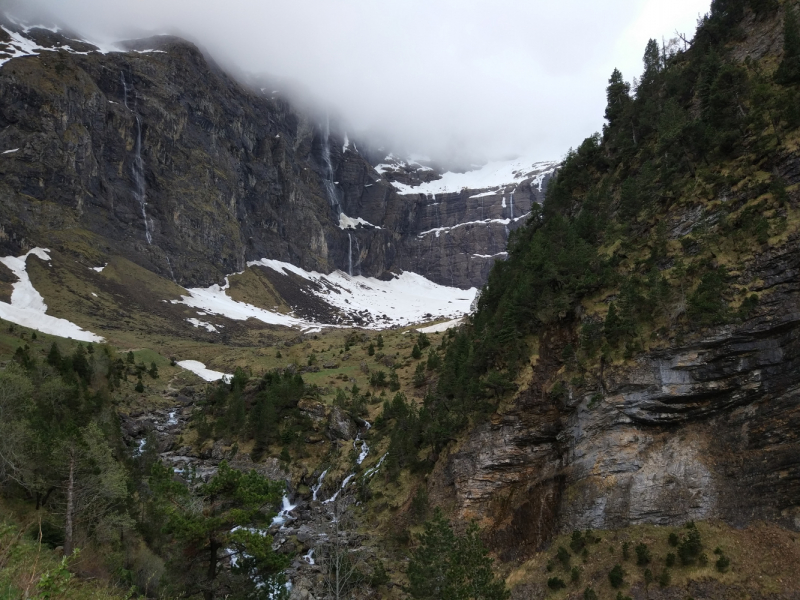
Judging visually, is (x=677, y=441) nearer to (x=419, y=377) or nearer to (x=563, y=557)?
(x=563, y=557)

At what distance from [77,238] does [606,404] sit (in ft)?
514

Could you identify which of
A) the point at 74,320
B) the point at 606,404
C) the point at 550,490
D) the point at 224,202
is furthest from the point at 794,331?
the point at 224,202

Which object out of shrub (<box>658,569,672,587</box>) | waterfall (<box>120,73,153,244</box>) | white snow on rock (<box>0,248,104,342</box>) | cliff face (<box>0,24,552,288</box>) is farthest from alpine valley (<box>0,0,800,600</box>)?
waterfall (<box>120,73,153,244</box>)

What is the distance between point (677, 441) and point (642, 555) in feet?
19.7

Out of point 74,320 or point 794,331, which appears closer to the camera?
point 794,331

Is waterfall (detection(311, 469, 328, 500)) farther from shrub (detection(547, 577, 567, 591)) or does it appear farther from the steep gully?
shrub (detection(547, 577, 567, 591))

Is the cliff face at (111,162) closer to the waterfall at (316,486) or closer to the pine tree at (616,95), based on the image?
the waterfall at (316,486)

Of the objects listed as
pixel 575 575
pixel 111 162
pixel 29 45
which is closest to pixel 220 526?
pixel 575 575

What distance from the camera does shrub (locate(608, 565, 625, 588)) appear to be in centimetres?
2308

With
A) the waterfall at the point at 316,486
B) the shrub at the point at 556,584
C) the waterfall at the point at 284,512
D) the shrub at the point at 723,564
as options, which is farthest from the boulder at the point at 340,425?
the shrub at the point at 723,564

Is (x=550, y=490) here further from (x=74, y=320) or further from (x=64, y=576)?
(x=74, y=320)

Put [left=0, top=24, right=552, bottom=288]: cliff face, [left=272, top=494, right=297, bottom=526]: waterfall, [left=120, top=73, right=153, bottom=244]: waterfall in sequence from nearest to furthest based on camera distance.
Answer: [left=272, top=494, right=297, bottom=526]: waterfall, [left=0, top=24, right=552, bottom=288]: cliff face, [left=120, top=73, right=153, bottom=244]: waterfall

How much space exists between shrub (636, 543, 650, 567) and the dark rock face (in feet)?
4.95

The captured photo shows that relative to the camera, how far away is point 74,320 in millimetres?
103438
